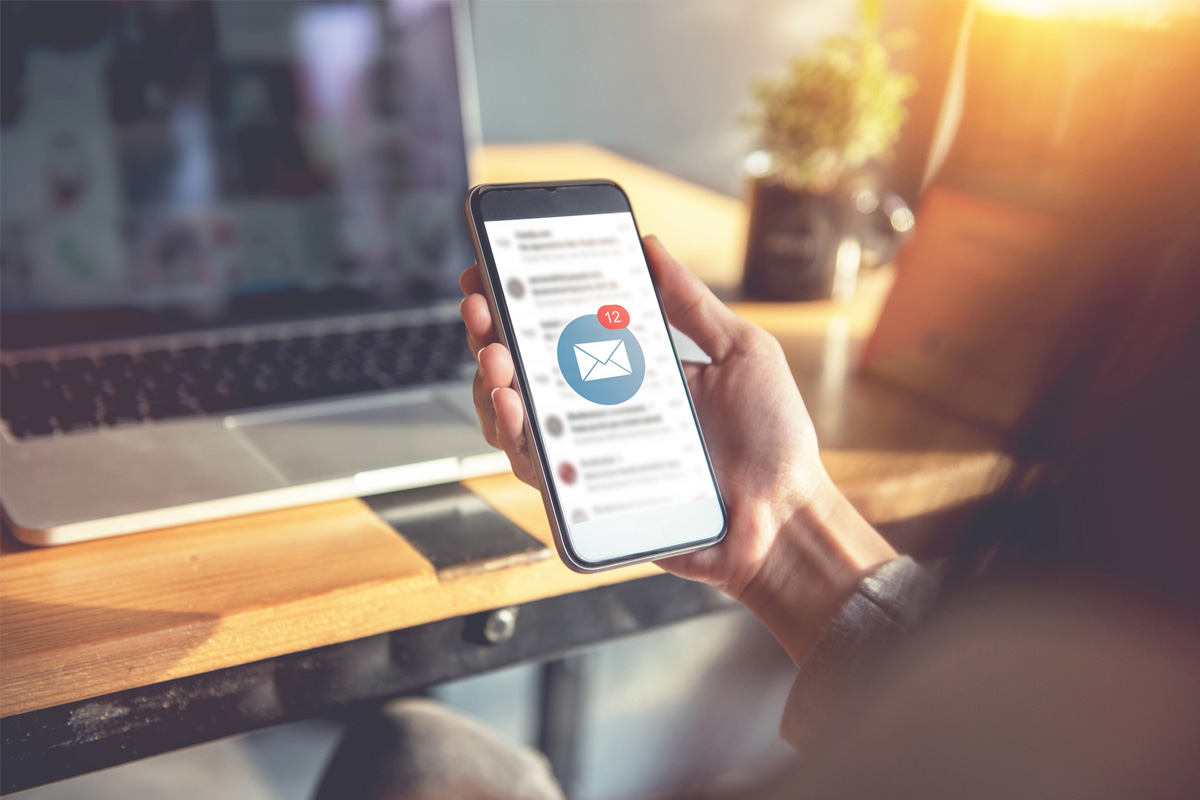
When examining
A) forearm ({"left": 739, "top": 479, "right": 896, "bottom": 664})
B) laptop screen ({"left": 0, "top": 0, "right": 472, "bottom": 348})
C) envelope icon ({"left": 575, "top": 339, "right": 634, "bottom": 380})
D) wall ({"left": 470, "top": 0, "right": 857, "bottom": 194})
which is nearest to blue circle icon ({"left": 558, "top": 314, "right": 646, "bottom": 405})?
envelope icon ({"left": 575, "top": 339, "right": 634, "bottom": 380})

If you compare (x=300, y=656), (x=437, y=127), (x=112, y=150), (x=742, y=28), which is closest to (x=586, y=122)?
(x=742, y=28)

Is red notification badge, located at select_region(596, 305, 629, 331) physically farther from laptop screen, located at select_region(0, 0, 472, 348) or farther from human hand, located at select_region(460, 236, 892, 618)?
laptop screen, located at select_region(0, 0, 472, 348)

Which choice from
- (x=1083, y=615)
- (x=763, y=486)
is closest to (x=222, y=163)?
(x=763, y=486)

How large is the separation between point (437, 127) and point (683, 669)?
771 millimetres

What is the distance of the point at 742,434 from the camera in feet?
1.27

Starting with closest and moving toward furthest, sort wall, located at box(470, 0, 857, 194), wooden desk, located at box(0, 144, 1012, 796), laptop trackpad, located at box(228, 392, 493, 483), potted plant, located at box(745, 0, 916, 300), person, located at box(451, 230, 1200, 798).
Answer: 1. person, located at box(451, 230, 1200, 798)
2. wooden desk, located at box(0, 144, 1012, 796)
3. laptop trackpad, located at box(228, 392, 493, 483)
4. potted plant, located at box(745, 0, 916, 300)
5. wall, located at box(470, 0, 857, 194)

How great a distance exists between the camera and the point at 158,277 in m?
0.54

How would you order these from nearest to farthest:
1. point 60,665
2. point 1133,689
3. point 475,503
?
point 1133,689 < point 60,665 < point 475,503

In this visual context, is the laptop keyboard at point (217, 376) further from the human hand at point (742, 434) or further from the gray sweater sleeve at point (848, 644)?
the gray sweater sleeve at point (848, 644)

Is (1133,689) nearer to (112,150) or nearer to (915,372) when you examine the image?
(915,372)

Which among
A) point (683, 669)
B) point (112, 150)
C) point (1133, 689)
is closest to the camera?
point (1133, 689)

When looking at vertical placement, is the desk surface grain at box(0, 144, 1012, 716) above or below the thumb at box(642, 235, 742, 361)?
below

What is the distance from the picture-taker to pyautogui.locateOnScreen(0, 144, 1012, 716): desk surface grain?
11.3 inches

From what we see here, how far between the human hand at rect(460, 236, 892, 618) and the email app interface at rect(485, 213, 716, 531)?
2 centimetres
